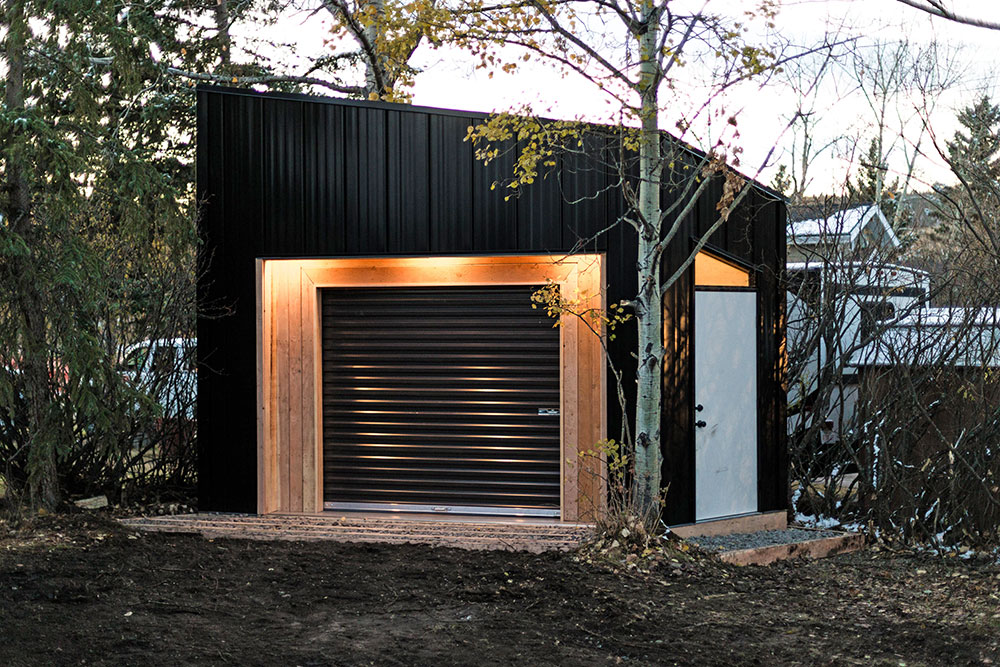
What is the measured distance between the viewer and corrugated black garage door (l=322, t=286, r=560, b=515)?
8.99m

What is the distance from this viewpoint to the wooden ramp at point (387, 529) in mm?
7898

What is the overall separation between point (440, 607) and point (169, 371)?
4742mm

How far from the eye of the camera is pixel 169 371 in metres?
9.86

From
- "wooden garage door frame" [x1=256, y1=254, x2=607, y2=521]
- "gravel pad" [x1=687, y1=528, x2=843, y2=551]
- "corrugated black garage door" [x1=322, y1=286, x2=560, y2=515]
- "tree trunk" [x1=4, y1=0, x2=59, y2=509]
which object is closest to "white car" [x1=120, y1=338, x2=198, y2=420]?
"wooden garage door frame" [x1=256, y1=254, x2=607, y2=521]

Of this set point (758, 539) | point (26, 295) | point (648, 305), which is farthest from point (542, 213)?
point (26, 295)

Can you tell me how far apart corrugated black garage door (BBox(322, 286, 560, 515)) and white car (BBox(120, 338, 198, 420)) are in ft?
4.83

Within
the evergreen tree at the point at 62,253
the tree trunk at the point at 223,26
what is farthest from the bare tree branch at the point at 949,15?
the tree trunk at the point at 223,26

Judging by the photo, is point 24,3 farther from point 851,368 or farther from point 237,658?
point 851,368

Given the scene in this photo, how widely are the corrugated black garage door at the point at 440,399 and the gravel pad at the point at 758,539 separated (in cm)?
134

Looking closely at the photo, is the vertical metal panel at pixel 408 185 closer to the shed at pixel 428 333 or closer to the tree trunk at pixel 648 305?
the shed at pixel 428 333

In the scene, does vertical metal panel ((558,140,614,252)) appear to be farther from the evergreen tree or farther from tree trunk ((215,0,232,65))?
tree trunk ((215,0,232,65))

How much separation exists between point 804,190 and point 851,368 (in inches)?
485

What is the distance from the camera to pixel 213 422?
922cm

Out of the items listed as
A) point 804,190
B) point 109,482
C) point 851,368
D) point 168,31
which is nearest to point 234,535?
A: point 109,482
